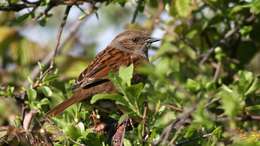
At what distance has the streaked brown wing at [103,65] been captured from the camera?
543 centimetres

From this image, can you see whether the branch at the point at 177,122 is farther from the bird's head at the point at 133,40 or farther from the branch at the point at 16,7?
the bird's head at the point at 133,40

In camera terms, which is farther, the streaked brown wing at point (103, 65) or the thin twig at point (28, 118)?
the streaked brown wing at point (103, 65)

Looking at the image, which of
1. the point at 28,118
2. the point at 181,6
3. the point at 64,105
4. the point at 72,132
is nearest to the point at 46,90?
the point at 64,105

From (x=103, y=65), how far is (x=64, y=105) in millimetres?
1063

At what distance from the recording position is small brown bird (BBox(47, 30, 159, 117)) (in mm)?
5027

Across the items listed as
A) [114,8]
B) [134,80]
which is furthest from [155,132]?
[114,8]

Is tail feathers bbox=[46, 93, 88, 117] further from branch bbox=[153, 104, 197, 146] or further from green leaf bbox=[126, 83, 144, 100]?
branch bbox=[153, 104, 197, 146]

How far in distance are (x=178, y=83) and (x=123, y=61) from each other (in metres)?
2.31

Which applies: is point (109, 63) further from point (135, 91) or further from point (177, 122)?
point (177, 122)

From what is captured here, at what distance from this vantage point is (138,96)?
361cm

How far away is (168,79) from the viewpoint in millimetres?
3477

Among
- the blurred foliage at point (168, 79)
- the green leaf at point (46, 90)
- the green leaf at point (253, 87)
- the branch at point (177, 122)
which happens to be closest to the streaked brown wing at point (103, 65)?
the blurred foliage at point (168, 79)

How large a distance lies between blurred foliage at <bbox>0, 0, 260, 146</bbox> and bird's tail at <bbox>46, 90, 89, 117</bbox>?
0.05 m

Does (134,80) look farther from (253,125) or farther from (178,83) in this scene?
(178,83)
